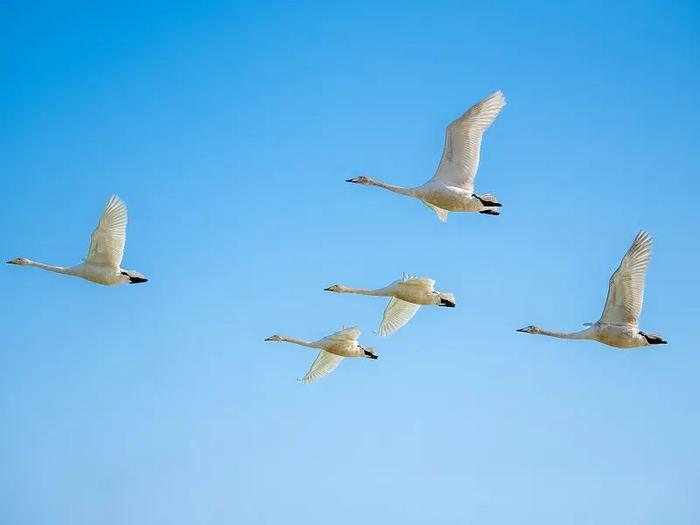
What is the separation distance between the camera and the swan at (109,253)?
41438mm

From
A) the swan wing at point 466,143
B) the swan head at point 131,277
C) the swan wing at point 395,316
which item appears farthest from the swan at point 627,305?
the swan head at point 131,277

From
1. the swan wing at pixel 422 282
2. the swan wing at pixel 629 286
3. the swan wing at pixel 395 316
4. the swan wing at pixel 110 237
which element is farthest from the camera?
the swan wing at pixel 395 316

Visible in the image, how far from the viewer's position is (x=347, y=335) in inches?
1791

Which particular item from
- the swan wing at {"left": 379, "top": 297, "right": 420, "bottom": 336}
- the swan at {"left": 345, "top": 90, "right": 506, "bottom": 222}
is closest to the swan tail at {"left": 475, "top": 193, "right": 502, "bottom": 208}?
the swan at {"left": 345, "top": 90, "right": 506, "bottom": 222}

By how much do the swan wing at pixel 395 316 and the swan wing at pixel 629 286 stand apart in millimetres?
8066

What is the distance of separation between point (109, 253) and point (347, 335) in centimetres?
867

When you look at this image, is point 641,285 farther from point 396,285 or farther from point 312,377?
point 312,377

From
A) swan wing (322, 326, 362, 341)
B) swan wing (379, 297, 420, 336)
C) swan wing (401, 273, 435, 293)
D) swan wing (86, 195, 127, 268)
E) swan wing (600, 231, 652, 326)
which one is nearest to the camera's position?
swan wing (600, 231, 652, 326)

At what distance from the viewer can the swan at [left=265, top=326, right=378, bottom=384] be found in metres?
45.5

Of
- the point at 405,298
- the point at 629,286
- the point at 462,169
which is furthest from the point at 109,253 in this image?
the point at 629,286

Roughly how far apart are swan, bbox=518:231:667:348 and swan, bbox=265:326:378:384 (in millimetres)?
8121

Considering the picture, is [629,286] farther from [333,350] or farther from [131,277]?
[131,277]

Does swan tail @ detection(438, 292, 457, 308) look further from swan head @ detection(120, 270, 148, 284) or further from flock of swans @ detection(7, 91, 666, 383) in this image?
swan head @ detection(120, 270, 148, 284)

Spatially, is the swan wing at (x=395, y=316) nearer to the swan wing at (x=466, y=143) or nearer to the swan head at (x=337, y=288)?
the swan head at (x=337, y=288)
